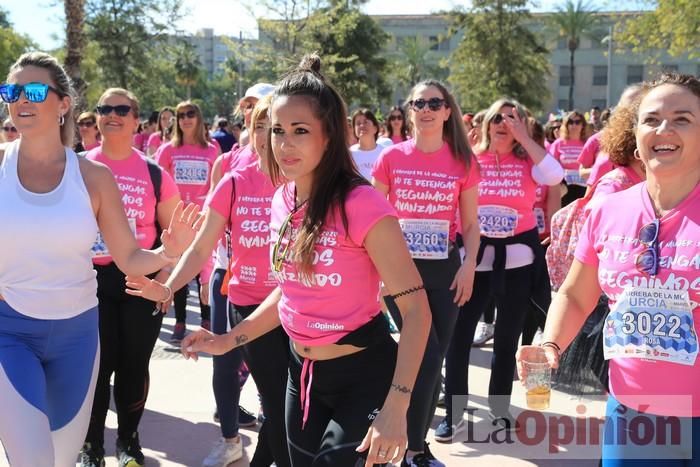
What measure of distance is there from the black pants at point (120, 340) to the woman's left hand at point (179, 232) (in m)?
0.99

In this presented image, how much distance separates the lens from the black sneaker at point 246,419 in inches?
209

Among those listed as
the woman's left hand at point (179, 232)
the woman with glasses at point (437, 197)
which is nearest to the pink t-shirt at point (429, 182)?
the woman with glasses at point (437, 197)

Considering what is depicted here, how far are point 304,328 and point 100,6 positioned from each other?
37532 mm

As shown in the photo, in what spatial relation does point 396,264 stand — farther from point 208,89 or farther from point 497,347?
point 208,89

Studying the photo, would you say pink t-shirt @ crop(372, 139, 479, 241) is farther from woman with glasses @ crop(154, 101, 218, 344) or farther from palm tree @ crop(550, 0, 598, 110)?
palm tree @ crop(550, 0, 598, 110)

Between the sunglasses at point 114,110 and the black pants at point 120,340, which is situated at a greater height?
the sunglasses at point 114,110

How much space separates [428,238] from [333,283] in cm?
199

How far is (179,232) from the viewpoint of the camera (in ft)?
11.6

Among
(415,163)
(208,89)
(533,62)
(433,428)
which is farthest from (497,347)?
(208,89)

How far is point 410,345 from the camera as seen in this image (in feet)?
8.45

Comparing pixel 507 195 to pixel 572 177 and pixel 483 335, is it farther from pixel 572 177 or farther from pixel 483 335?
pixel 572 177

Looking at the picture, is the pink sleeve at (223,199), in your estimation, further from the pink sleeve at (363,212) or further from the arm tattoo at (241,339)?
the pink sleeve at (363,212)

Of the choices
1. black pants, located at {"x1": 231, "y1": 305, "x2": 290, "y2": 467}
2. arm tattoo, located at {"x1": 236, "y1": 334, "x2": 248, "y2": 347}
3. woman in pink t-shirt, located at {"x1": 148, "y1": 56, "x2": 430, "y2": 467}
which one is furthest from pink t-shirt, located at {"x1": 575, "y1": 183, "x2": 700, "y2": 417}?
black pants, located at {"x1": 231, "y1": 305, "x2": 290, "y2": 467}

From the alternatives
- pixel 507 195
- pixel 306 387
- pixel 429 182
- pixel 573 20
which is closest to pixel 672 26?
pixel 507 195
